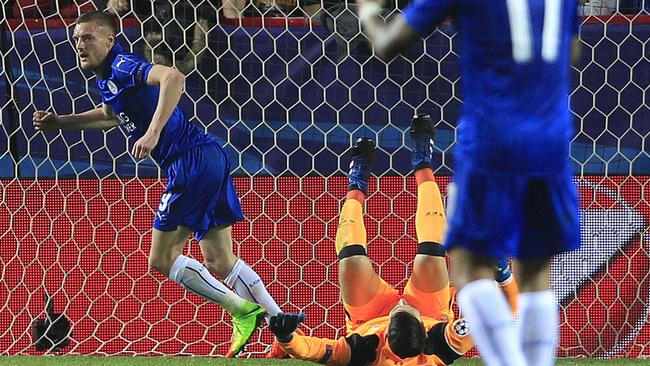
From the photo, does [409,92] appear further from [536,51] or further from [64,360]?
[536,51]

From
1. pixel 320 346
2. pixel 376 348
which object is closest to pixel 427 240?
pixel 376 348

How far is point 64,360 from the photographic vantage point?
5.21 metres

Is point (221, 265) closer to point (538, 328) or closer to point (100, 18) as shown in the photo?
point (100, 18)

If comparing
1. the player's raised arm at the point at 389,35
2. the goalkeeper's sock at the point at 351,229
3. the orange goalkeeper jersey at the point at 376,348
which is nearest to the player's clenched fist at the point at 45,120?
the goalkeeper's sock at the point at 351,229

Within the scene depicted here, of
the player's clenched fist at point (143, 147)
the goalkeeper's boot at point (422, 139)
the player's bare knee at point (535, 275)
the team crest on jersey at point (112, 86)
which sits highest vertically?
the player's bare knee at point (535, 275)

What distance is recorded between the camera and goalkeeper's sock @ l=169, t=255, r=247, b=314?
16.8 ft

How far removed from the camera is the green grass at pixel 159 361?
506cm

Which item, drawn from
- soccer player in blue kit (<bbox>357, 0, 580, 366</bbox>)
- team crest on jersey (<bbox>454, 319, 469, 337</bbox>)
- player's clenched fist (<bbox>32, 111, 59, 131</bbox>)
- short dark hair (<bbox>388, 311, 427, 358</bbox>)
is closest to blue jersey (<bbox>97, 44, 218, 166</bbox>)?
player's clenched fist (<bbox>32, 111, 59, 131</bbox>)

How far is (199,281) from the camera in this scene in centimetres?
516

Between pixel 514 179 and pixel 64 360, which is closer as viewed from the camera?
pixel 514 179

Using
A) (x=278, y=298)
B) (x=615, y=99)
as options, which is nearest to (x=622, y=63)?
(x=615, y=99)

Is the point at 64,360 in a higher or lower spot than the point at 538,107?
lower

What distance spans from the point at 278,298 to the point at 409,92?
1.16m

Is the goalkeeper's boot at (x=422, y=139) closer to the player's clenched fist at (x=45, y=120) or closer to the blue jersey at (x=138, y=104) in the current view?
the blue jersey at (x=138, y=104)
